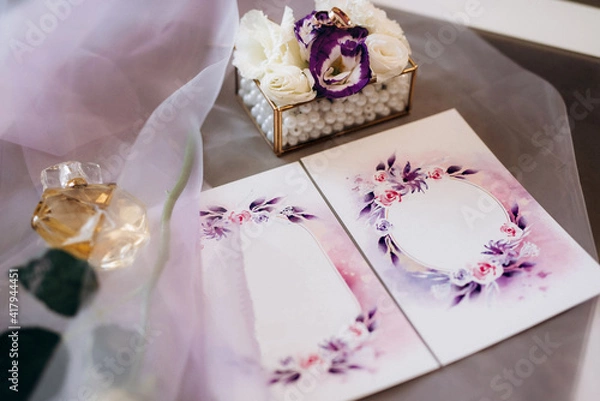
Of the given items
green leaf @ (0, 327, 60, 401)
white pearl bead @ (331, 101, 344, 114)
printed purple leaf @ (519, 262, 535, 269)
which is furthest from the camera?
white pearl bead @ (331, 101, 344, 114)

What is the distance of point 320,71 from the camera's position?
2.89 feet

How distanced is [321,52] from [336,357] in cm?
37

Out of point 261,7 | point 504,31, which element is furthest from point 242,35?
point 504,31

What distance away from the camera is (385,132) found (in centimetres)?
98

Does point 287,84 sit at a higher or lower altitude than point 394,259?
higher

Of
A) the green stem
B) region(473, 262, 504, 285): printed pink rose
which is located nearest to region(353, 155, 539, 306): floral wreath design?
region(473, 262, 504, 285): printed pink rose

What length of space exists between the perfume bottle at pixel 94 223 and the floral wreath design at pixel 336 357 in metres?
0.20

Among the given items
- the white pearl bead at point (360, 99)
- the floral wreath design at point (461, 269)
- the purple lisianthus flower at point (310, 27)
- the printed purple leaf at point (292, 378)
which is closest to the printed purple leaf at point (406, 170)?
the floral wreath design at point (461, 269)

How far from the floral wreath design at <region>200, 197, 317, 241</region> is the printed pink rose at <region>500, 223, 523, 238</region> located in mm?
231

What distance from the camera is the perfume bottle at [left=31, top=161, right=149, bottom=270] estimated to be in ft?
2.35

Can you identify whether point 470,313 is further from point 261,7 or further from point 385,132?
point 261,7

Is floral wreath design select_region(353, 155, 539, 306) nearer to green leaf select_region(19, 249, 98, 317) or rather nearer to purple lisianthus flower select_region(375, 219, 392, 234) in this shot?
purple lisianthus flower select_region(375, 219, 392, 234)

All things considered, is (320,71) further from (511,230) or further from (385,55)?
(511,230)

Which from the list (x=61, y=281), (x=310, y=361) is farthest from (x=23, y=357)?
(x=310, y=361)
